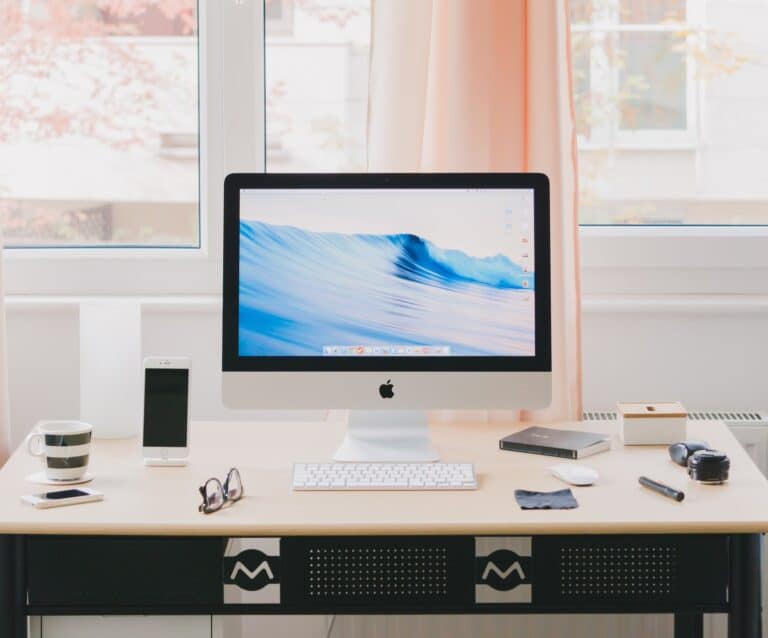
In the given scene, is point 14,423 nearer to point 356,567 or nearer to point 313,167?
point 313,167

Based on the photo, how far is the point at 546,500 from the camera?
1643 mm

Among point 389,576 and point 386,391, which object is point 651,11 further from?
point 389,576

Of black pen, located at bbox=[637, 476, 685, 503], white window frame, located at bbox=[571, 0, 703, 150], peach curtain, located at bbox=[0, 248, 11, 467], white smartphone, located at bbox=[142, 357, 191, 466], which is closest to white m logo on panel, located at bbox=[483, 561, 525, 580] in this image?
black pen, located at bbox=[637, 476, 685, 503]

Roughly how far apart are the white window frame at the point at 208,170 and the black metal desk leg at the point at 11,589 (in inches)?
37.4

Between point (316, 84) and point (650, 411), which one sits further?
point (316, 84)

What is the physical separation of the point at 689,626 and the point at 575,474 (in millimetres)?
643

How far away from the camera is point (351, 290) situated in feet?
6.07

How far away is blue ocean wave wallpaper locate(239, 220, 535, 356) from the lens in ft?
6.06

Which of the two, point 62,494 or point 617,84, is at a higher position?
point 617,84

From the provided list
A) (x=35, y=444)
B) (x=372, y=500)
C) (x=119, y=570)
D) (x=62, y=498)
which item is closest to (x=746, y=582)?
(x=372, y=500)

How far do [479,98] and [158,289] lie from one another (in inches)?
34.0

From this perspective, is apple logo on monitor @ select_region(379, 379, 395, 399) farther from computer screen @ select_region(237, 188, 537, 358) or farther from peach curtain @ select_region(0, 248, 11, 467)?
peach curtain @ select_region(0, 248, 11, 467)

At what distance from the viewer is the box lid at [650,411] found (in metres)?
1.96

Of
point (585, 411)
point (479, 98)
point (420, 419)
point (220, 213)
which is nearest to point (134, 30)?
point (220, 213)
